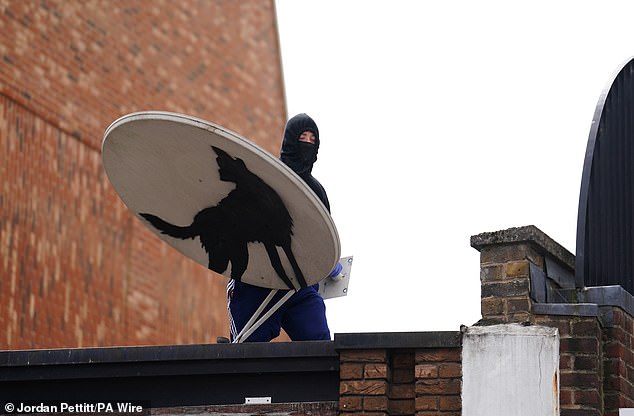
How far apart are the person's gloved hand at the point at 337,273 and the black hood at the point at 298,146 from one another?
61 cm

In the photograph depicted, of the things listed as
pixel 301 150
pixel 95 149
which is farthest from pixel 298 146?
pixel 95 149

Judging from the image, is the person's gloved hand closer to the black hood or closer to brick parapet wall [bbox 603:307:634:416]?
the black hood

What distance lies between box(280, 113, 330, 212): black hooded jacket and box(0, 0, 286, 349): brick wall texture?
24.6 ft

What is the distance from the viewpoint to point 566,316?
8.21m

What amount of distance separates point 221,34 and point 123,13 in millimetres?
2246

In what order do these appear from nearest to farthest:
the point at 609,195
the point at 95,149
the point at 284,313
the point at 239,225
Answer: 1. the point at 239,225
2. the point at 609,195
3. the point at 284,313
4. the point at 95,149

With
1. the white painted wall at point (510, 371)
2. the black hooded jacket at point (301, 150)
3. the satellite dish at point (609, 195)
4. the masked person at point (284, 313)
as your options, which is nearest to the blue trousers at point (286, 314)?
the masked person at point (284, 313)

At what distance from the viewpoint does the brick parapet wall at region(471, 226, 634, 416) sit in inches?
315

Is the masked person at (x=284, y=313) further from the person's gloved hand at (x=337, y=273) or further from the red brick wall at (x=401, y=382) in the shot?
the red brick wall at (x=401, y=382)

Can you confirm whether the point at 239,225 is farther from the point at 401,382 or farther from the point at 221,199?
the point at 401,382

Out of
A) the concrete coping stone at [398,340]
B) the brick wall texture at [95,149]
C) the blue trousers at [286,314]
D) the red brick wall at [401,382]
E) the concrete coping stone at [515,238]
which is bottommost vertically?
the red brick wall at [401,382]

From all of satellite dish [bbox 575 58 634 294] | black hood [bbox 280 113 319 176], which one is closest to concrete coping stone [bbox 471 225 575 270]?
satellite dish [bbox 575 58 634 294]

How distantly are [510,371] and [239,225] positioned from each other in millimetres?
2031

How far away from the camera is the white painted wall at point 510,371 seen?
24.9 ft
